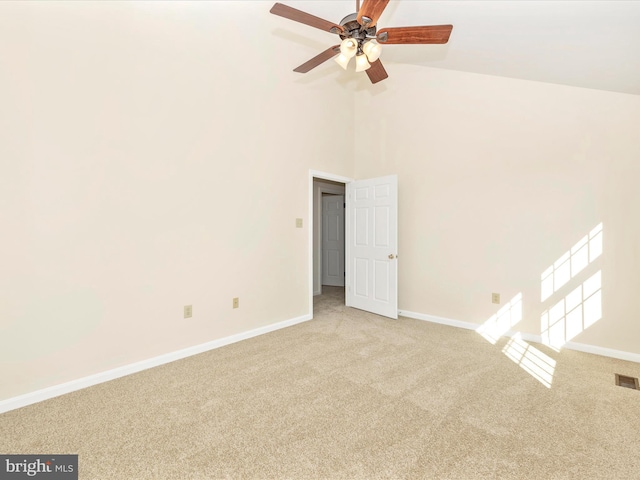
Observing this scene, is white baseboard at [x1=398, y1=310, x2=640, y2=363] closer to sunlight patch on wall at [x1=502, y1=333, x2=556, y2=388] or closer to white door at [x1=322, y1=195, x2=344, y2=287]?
sunlight patch on wall at [x1=502, y1=333, x2=556, y2=388]

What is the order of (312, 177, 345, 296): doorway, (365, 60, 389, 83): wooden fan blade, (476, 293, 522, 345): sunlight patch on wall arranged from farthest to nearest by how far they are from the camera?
(312, 177, 345, 296): doorway < (476, 293, 522, 345): sunlight patch on wall < (365, 60, 389, 83): wooden fan blade

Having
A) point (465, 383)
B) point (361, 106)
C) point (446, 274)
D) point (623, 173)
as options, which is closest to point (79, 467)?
point (465, 383)

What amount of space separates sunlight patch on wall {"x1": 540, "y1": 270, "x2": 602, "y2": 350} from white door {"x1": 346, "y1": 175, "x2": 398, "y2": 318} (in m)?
1.65

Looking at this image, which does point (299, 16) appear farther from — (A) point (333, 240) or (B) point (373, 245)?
(A) point (333, 240)

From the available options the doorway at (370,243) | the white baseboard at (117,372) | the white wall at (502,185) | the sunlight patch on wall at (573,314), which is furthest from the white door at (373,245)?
the sunlight patch on wall at (573,314)

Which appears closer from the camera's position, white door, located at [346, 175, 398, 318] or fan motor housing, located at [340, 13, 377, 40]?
fan motor housing, located at [340, 13, 377, 40]

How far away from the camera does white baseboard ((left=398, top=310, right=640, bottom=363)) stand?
2.81 meters

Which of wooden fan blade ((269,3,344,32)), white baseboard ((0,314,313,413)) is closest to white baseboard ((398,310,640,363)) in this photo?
white baseboard ((0,314,313,413))

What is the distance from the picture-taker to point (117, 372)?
2.45 meters

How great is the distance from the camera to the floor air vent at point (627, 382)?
233cm

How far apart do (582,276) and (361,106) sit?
11.7ft

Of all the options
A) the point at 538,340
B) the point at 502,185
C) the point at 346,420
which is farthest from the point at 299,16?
the point at 538,340

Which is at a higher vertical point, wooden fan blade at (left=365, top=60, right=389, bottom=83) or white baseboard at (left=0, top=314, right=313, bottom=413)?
wooden fan blade at (left=365, top=60, right=389, bottom=83)

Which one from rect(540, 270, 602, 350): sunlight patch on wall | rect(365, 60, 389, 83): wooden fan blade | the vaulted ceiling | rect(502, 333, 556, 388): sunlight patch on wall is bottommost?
rect(502, 333, 556, 388): sunlight patch on wall
